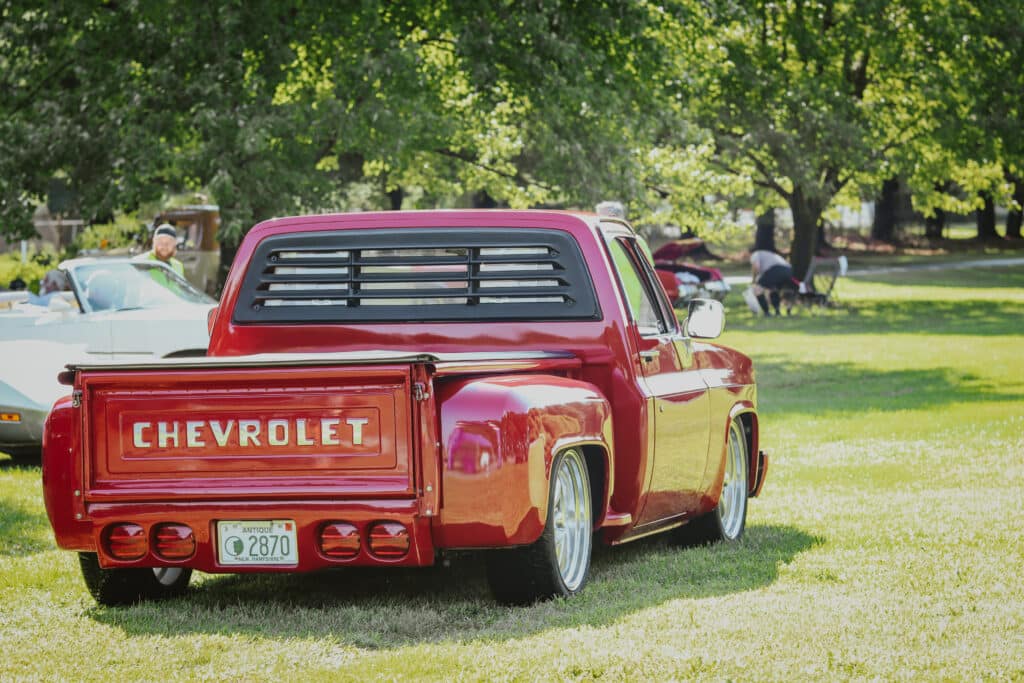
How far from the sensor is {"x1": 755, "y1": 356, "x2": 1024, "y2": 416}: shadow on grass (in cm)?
1764

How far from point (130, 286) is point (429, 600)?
26.4 feet

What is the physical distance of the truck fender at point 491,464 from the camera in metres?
6.53

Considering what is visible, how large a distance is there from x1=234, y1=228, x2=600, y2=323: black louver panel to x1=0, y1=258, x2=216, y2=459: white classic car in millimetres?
5369

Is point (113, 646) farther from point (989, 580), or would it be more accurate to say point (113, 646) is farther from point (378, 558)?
point (989, 580)

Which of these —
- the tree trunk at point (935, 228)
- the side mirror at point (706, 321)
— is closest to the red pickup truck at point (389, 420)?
the side mirror at point (706, 321)

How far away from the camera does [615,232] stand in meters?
8.48

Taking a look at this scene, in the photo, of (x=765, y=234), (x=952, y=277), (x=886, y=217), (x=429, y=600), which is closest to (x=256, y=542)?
(x=429, y=600)

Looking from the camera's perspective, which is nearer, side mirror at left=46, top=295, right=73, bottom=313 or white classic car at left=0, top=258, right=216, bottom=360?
white classic car at left=0, top=258, right=216, bottom=360

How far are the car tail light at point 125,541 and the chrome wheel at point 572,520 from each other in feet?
5.43

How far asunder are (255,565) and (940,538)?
149 inches

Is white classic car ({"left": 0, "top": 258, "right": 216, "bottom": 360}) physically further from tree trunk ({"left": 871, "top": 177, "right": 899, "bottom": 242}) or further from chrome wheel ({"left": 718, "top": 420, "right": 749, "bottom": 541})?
tree trunk ({"left": 871, "top": 177, "right": 899, "bottom": 242})

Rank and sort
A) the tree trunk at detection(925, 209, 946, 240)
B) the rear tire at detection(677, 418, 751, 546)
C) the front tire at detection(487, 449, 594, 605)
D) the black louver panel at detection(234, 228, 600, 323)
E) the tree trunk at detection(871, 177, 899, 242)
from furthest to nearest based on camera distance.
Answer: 1. the tree trunk at detection(925, 209, 946, 240)
2. the tree trunk at detection(871, 177, 899, 242)
3. the rear tire at detection(677, 418, 751, 546)
4. the black louver panel at detection(234, 228, 600, 323)
5. the front tire at detection(487, 449, 594, 605)

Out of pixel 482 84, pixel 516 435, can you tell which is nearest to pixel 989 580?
pixel 516 435

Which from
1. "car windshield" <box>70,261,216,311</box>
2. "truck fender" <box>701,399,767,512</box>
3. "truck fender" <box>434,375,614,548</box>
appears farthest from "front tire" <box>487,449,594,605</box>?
"car windshield" <box>70,261,216,311</box>
